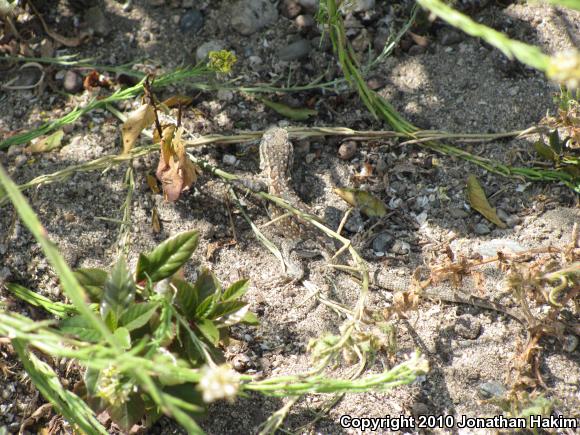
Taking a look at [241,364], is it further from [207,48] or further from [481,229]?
[207,48]

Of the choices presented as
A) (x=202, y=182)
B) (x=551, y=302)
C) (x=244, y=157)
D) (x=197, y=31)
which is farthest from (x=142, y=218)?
(x=551, y=302)

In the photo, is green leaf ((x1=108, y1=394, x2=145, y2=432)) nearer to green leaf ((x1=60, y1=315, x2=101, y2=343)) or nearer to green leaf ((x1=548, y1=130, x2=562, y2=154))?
green leaf ((x1=60, y1=315, x2=101, y2=343))

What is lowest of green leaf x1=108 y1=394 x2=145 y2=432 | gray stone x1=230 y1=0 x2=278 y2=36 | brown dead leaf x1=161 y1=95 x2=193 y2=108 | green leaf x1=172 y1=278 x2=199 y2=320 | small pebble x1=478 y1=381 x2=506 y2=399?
small pebble x1=478 y1=381 x2=506 y2=399

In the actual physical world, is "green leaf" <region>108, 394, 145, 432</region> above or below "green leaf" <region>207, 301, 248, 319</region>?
below

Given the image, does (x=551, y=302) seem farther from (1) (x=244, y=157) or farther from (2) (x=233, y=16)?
(2) (x=233, y=16)

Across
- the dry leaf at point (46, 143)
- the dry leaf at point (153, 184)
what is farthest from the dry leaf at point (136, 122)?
the dry leaf at point (46, 143)

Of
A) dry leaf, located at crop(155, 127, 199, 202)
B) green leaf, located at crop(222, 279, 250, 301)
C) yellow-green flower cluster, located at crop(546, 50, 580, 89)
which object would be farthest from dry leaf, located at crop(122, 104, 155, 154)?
yellow-green flower cluster, located at crop(546, 50, 580, 89)
